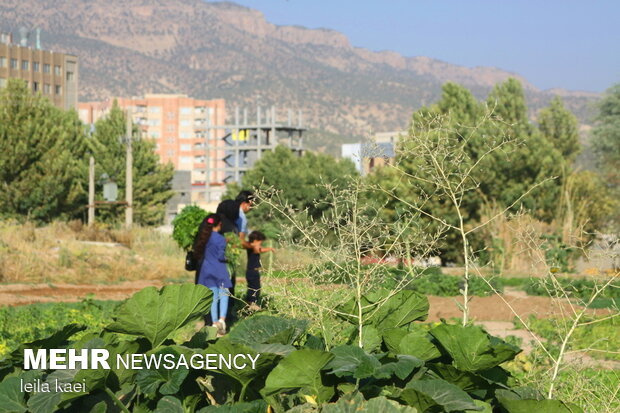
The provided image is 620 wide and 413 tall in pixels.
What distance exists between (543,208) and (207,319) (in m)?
24.4

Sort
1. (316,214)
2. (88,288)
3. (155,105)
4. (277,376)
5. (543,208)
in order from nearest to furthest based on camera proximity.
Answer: (277,376), (88,288), (543,208), (316,214), (155,105)

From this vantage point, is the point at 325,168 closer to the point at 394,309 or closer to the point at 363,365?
the point at 394,309

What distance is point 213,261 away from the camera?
30.8 ft

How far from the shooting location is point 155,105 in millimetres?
166875

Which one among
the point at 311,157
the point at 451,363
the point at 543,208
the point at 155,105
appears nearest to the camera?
the point at 451,363

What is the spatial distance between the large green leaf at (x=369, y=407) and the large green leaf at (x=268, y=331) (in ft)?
1.88

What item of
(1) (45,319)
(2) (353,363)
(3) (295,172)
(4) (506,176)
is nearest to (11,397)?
(2) (353,363)

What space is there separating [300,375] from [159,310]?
61 cm

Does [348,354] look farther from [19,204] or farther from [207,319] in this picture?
[19,204]

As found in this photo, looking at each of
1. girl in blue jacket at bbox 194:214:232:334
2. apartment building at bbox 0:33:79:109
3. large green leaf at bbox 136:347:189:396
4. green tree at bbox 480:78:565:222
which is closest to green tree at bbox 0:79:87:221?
green tree at bbox 480:78:565:222

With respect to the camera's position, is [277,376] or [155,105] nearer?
[277,376]

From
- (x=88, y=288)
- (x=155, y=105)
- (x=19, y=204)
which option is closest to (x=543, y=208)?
(x=88, y=288)

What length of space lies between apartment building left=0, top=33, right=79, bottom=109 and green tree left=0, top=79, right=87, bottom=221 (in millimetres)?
78798

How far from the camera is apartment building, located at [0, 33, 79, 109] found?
119125mm
